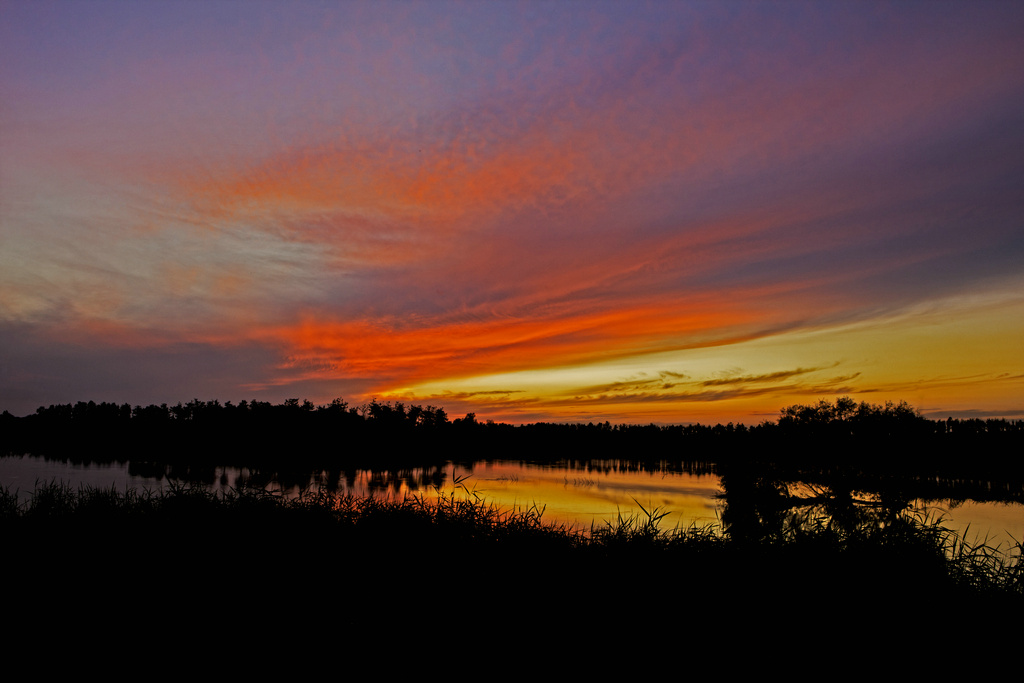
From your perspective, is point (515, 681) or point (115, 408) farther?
point (115, 408)

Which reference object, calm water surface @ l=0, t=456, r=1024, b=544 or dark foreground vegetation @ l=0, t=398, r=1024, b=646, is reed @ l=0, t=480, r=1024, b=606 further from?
calm water surface @ l=0, t=456, r=1024, b=544

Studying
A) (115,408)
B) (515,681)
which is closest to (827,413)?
(515,681)

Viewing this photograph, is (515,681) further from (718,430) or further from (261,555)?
(718,430)

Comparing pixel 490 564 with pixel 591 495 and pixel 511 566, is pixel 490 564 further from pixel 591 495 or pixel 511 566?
pixel 591 495

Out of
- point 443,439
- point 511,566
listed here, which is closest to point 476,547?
point 511,566

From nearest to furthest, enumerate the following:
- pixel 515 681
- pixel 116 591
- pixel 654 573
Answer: pixel 515 681, pixel 116 591, pixel 654 573

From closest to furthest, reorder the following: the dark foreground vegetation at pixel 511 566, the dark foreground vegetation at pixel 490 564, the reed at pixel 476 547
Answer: the dark foreground vegetation at pixel 511 566 → the dark foreground vegetation at pixel 490 564 → the reed at pixel 476 547

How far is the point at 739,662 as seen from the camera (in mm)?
8023

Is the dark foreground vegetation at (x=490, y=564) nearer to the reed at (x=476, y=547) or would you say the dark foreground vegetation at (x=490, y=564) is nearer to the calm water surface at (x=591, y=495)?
the reed at (x=476, y=547)

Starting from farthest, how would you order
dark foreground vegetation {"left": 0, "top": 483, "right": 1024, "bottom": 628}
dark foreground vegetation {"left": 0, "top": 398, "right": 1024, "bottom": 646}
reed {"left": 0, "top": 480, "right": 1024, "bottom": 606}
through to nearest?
reed {"left": 0, "top": 480, "right": 1024, "bottom": 606}
dark foreground vegetation {"left": 0, "top": 483, "right": 1024, "bottom": 628}
dark foreground vegetation {"left": 0, "top": 398, "right": 1024, "bottom": 646}

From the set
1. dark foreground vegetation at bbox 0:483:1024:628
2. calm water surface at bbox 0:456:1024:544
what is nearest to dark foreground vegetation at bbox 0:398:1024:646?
dark foreground vegetation at bbox 0:483:1024:628

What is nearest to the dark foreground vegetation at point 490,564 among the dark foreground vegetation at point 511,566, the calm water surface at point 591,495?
the dark foreground vegetation at point 511,566

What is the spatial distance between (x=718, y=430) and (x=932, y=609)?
17101 centimetres

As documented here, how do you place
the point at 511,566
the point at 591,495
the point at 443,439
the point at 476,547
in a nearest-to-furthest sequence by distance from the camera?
the point at 511,566, the point at 476,547, the point at 591,495, the point at 443,439
